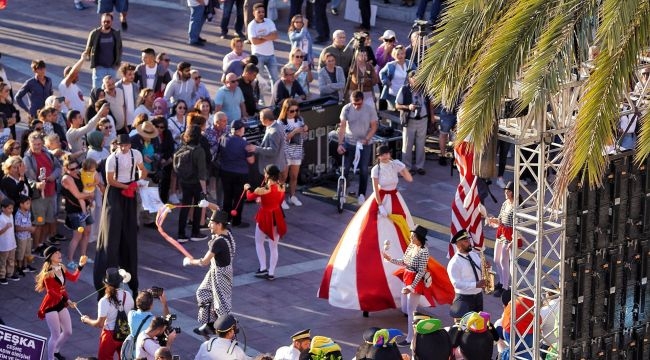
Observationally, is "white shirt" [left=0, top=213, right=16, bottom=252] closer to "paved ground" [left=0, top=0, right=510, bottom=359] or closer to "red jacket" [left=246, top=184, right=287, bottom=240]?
"paved ground" [left=0, top=0, right=510, bottom=359]

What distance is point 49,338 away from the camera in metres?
19.7

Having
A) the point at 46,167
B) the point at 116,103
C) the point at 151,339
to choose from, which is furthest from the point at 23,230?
the point at 151,339

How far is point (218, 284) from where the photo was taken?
19500 mm

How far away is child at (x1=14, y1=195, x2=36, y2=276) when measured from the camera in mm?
21359

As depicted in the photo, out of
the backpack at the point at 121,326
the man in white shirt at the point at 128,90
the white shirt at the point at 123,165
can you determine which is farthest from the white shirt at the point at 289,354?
the man in white shirt at the point at 128,90

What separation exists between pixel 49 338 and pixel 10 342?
93.8 inches

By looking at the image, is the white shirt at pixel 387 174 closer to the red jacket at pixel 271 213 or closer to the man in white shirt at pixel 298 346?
the red jacket at pixel 271 213

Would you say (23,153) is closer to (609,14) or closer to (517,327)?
(517,327)

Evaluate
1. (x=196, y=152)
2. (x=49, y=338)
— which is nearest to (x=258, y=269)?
(x=196, y=152)

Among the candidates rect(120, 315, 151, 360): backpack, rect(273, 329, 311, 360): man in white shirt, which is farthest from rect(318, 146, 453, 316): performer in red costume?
rect(120, 315, 151, 360): backpack

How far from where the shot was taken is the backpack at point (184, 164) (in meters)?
22.6

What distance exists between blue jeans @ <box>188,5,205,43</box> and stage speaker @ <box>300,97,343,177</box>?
6826 millimetres

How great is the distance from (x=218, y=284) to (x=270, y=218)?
227cm

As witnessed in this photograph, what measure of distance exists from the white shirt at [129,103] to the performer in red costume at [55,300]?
245 inches
